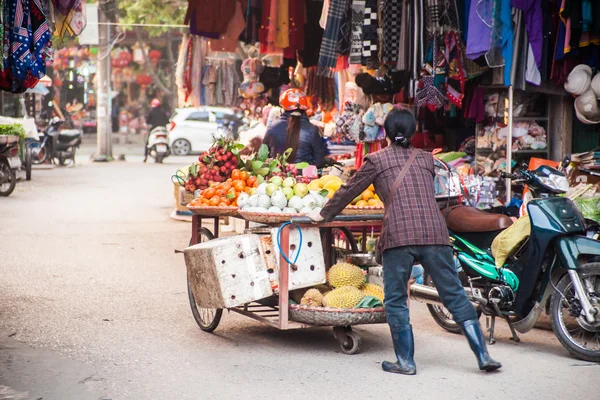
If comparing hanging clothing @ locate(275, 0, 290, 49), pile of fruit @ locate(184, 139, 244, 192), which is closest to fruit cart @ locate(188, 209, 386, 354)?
pile of fruit @ locate(184, 139, 244, 192)

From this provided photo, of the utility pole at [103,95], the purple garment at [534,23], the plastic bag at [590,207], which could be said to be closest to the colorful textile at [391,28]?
the purple garment at [534,23]

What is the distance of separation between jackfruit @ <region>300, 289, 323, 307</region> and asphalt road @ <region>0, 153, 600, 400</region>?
35cm

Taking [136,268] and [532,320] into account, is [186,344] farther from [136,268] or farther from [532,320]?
[136,268]

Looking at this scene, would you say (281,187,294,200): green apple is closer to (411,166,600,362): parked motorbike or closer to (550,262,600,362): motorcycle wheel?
(411,166,600,362): parked motorbike

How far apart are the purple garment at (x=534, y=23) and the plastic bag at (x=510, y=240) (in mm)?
3121

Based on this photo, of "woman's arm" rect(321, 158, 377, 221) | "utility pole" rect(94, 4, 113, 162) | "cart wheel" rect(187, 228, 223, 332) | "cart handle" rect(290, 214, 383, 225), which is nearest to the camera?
"woman's arm" rect(321, 158, 377, 221)

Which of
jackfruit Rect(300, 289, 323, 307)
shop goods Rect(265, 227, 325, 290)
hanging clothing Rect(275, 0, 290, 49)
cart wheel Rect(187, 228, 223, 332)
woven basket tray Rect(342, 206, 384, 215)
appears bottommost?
cart wheel Rect(187, 228, 223, 332)

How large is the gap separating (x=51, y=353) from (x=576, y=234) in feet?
12.5

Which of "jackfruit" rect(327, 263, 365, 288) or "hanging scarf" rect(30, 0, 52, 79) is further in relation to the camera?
"hanging scarf" rect(30, 0, 52, 79)

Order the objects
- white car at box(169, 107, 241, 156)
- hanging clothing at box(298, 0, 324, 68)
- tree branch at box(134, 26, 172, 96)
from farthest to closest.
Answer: tree branch at box(134, 26, 172, 96) < white car at box(169, 107, 241, 156) < hanging clothing at box(298, 0, 324, 68)

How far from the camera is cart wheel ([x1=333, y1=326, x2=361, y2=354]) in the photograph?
643cm

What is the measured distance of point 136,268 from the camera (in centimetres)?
1026

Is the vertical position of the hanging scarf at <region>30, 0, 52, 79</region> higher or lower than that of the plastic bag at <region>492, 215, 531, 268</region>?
higher

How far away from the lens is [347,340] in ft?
21.3
